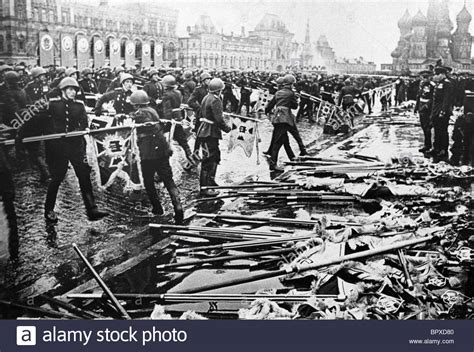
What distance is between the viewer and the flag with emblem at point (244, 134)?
393 inches

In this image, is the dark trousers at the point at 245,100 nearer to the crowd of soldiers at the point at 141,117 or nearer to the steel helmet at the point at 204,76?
the crowd of soldiers at the point at 141,117

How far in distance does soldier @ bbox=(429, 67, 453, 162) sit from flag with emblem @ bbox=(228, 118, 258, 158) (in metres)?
3.65

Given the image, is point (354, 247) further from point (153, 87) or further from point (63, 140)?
point (153, 87)

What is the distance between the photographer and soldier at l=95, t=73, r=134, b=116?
8.66m

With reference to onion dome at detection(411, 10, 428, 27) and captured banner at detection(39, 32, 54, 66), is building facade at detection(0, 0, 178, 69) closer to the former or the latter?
captured banner at detection(39, 32, 54, 66)

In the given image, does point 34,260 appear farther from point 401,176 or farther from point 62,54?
point 401,176

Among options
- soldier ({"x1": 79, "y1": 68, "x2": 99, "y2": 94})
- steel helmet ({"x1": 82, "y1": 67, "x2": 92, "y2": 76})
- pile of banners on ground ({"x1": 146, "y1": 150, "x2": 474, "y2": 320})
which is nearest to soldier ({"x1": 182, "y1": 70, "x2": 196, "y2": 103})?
soldier ({"x1": 79, "y1": 68, "x2": 99, "y2": 94})

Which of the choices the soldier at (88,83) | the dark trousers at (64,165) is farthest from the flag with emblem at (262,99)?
the dark trousers at (64,165)

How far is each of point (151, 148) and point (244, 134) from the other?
3159 millimetres

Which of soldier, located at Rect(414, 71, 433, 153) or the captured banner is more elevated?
the captured banner

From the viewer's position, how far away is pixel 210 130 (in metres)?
8.36

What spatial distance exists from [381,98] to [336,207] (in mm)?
13694

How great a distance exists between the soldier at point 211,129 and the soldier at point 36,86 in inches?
89.0

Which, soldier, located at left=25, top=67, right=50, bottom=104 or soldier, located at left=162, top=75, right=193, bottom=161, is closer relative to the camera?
soldier, located at left=25, top=67, right=50, bottom=104
